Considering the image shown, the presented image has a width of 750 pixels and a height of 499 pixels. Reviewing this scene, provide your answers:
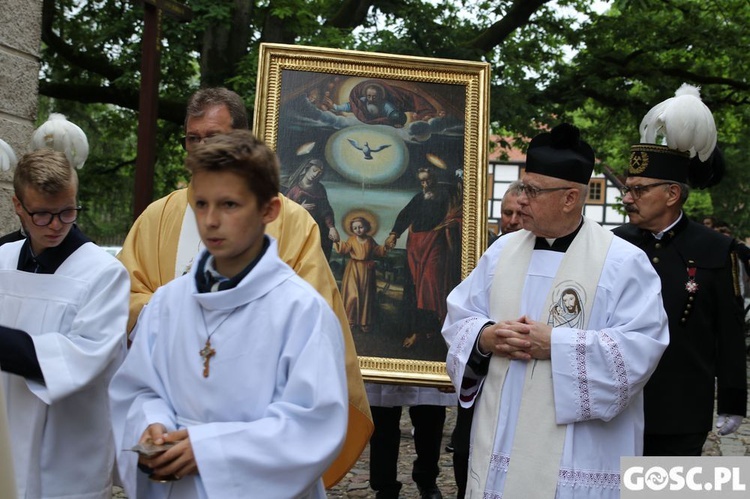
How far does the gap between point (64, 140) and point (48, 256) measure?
1.97 m

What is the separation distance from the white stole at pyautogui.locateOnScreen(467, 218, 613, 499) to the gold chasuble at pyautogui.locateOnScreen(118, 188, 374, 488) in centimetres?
50

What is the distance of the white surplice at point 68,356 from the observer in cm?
382

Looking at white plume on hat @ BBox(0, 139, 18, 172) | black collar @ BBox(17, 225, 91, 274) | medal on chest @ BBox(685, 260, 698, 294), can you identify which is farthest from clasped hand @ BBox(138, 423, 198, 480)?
medal on chest @ BBox(685, 260, 698, 294)

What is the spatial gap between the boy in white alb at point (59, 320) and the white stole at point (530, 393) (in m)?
1.48

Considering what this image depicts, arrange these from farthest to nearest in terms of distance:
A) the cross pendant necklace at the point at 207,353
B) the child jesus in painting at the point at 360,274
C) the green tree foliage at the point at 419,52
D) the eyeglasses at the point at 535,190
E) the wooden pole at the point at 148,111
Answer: the green tree foliage at the point at 419,52 < the wooden pole at the point at 148,111 < the child jesus in painting at the point at 360,274 < the eyeglasses at the point at 535,190 < the cross pendant necklace at the point at 207,353

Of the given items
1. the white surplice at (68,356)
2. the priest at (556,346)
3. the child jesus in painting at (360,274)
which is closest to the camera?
the white surplice at (68,356)

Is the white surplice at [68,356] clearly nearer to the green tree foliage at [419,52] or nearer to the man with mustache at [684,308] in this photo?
the man with mustache at [684,308]

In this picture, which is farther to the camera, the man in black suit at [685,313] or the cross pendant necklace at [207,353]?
the man in black suit at [685,313]

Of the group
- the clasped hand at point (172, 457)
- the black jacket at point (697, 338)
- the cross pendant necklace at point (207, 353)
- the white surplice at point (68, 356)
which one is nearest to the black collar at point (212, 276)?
the cross pendant necklace at point (207, 353)

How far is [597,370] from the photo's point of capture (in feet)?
13.2

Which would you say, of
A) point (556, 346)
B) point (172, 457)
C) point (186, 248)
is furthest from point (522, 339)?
point (172, 457)

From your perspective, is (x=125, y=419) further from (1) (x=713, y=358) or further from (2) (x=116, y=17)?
(2) (x=116, y=17)

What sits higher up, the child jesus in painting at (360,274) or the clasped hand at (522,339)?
the child jesus in painting at (360,274)

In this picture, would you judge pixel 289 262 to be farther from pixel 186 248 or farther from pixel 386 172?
pixel 386 172
